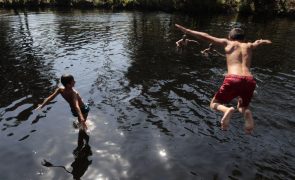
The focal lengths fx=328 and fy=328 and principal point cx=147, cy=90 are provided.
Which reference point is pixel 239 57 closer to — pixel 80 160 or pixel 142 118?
pixel 142 118

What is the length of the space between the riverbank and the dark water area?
103ft

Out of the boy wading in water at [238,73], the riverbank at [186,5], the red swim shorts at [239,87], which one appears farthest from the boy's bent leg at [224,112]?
the riverbank at [186,5]

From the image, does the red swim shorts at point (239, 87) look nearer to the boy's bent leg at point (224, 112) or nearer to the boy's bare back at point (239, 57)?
the boy's bare back at point (239, 57)

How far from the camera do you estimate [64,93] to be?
1221 centimetres

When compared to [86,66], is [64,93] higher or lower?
higher

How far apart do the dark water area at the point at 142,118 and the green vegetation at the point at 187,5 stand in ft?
104

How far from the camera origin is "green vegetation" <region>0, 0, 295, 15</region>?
57250mm

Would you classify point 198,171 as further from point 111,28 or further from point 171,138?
point 111,28

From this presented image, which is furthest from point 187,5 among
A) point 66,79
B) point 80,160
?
point 80,160

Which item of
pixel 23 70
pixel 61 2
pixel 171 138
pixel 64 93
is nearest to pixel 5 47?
pixel 23 70

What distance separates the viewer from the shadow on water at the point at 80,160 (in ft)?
34.9

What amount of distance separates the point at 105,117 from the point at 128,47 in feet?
51.1

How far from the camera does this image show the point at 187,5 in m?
61.4

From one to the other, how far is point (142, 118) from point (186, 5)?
166ft
